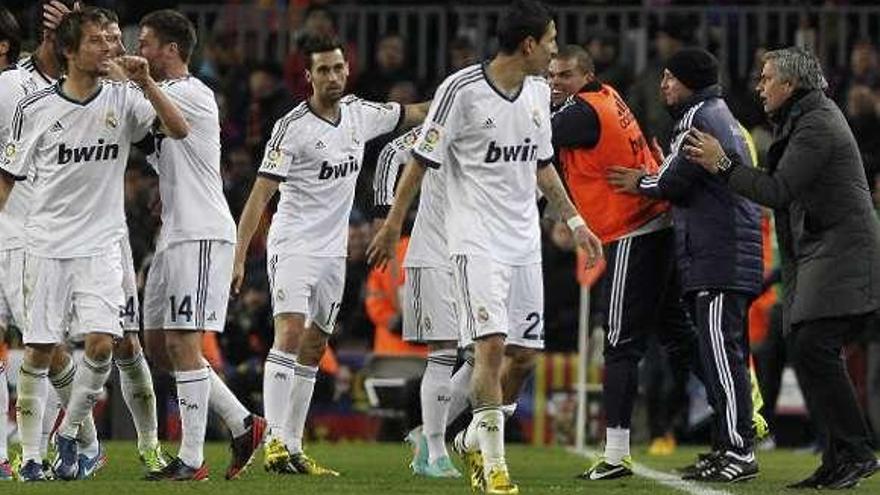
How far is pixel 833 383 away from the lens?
42.9 feet

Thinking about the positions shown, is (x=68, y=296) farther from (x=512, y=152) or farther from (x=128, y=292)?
(x=512, y=152)

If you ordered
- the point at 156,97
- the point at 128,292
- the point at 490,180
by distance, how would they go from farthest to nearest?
the point at 128,292
the point at 156,97
the point at 490,180

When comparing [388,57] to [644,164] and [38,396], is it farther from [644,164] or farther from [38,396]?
[38,396]

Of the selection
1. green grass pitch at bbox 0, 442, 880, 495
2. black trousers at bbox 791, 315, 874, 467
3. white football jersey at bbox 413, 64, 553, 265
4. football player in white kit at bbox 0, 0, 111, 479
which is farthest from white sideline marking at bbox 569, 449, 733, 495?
football player in white kit at bbox 0, 0, 111, 479

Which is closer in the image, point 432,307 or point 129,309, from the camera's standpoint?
point 129,309

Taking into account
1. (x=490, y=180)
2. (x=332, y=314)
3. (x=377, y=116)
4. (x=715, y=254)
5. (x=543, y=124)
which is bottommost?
(x=332, y=314)

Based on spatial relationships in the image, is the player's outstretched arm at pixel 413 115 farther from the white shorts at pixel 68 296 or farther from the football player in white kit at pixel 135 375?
the white shorts at pixel 68 296

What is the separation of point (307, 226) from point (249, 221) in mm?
529

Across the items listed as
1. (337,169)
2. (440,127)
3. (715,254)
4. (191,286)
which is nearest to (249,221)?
(337,169)

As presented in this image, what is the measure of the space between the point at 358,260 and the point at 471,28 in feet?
15.9

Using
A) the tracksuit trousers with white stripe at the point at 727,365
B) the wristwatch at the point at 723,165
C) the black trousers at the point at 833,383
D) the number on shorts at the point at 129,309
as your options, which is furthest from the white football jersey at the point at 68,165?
the black trousers at the point at 833,383

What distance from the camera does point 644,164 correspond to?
579 inches

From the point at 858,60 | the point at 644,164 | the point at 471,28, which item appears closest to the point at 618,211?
the point at 644,164

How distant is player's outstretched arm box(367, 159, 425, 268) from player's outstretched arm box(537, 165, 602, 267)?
861 mm
